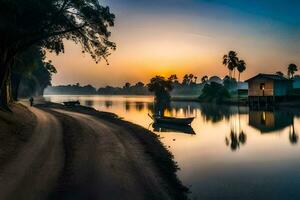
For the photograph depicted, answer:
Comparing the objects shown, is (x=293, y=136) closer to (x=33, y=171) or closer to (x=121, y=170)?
(x=121, y=170)

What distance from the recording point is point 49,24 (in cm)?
2719

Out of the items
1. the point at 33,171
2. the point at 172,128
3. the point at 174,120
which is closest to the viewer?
the point at 33,171

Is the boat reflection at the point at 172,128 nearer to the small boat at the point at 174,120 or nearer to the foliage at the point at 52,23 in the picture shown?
the small boat at the point at 174,120

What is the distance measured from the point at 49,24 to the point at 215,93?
340 ft

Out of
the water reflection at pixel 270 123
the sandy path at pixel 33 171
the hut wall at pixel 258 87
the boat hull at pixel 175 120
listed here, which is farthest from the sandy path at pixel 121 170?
the hut wall at pixel 258 87

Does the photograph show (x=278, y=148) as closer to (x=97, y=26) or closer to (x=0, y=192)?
(x=97, y=26)

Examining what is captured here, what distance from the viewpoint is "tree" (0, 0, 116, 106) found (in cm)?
2456

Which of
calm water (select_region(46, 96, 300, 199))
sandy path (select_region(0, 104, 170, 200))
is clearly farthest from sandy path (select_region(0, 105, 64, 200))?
calm water (select_region(46, 96, 300, 199))

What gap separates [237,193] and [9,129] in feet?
58.4

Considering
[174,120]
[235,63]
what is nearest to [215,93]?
[235,63]

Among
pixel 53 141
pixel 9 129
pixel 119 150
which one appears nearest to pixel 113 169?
pixel 119 150

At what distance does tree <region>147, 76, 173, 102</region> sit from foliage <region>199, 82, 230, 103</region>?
58.5 ft

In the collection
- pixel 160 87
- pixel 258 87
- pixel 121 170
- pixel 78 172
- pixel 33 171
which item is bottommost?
pixel 121 170

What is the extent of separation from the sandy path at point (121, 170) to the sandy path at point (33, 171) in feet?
5.14
